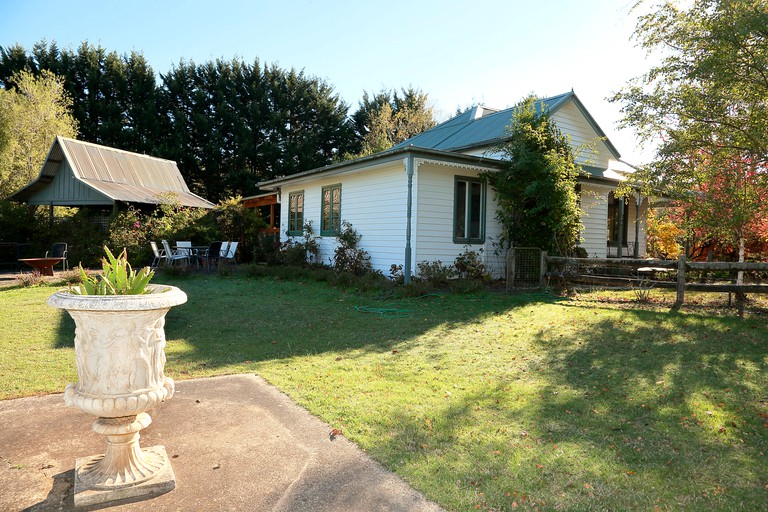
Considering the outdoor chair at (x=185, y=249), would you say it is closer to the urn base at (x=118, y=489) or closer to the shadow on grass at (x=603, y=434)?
the shadow on grass at (x=603, y=434)

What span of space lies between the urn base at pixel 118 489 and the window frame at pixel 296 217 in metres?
14.6

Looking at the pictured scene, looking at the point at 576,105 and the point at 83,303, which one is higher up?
the point at 576,105

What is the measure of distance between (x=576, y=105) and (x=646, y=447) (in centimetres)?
1511

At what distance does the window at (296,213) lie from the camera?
17.6 meters

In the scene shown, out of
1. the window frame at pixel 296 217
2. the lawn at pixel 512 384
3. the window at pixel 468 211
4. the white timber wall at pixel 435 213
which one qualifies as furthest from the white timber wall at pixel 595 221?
the window frame at pixel 296 217

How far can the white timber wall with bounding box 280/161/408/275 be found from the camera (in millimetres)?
12594

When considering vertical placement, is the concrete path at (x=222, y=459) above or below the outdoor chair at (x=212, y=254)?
below

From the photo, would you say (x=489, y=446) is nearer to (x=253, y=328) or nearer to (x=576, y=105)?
(x=253, y=328)

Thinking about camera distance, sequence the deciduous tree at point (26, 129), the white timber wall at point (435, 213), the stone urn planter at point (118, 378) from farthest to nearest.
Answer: the deciduous tree at point (26, 129) → the white timber wall at point (435, 213) → the stone urn planter at point (118, 378)

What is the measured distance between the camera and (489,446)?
3416mm

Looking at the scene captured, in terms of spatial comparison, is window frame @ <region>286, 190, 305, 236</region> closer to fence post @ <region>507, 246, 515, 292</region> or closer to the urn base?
fence post @ <region>507, 246, 515, 292</region>

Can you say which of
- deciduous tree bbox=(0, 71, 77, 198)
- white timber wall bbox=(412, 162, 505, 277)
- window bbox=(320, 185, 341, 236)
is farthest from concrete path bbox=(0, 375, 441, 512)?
deciduous tree bbox=(0, 71, 77, 198)

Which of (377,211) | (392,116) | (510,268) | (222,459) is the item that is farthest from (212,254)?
(392,116)

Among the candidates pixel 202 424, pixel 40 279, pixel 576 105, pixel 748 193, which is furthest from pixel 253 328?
pixel 576 105
